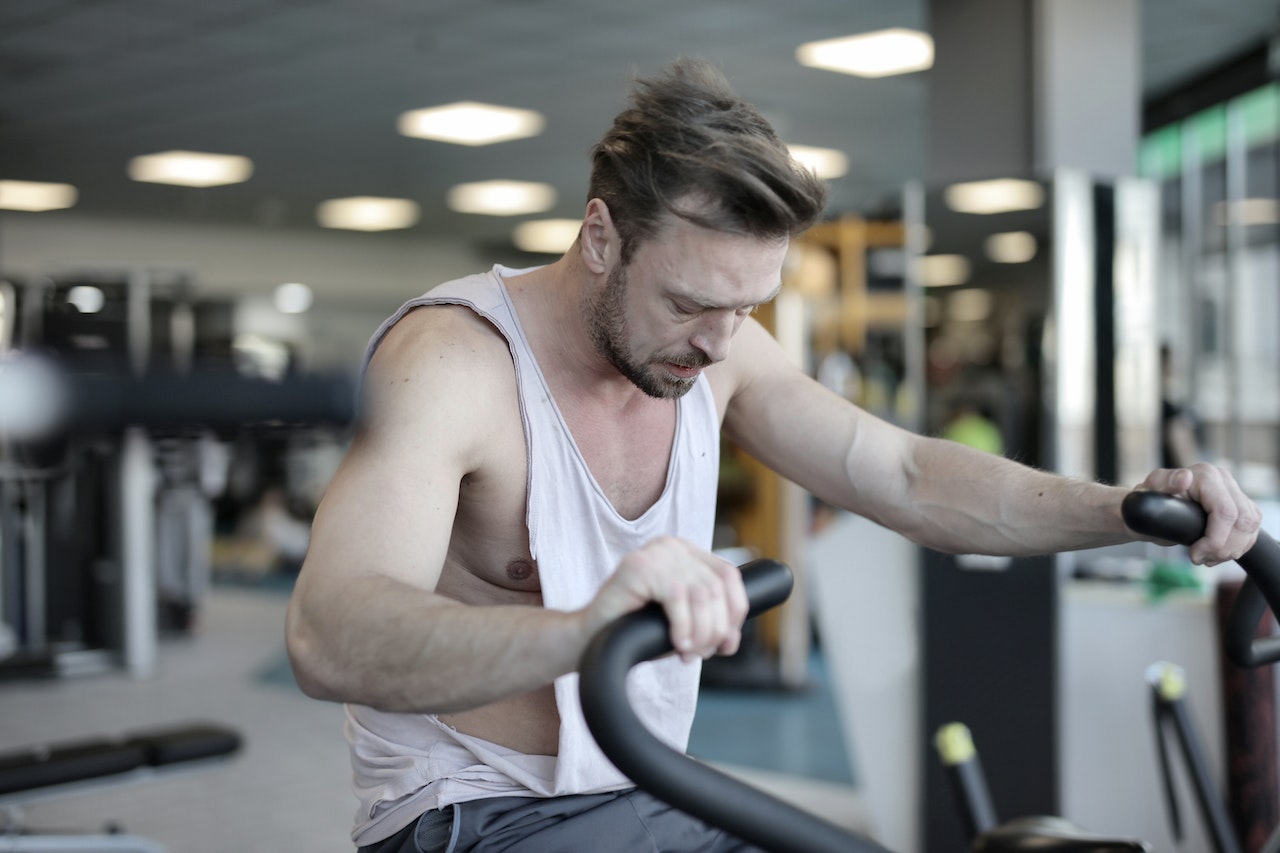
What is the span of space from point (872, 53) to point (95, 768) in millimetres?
5442

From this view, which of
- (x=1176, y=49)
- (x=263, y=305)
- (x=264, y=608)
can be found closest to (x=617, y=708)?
(x=1176, y=49)

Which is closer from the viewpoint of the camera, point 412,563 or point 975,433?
point 412,563

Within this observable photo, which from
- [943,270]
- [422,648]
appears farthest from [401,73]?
[422,648]

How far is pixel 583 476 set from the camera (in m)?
1.34

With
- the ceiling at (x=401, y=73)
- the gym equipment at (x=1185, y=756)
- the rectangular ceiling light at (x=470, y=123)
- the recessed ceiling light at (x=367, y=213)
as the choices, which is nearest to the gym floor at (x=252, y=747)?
the gym equipment at (x=1185, y=756)

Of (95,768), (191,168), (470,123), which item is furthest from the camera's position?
(191,168)

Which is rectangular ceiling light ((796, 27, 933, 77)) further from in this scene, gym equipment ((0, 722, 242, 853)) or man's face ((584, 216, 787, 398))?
man's face ((584, 216, 787, 398))

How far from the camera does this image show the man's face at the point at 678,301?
1.26m

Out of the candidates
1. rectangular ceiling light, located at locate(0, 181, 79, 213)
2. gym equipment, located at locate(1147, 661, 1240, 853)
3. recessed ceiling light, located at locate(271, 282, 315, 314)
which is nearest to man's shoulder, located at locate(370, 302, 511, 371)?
gym equipment, located at locate(1147, 661, 1240, 853)

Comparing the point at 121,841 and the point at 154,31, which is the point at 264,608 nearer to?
the point at 154,31

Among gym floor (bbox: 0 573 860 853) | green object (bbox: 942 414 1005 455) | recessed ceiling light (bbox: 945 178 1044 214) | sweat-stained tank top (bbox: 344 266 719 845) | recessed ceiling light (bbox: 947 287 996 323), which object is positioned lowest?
gym floor (bbox: 0 573 860 853)

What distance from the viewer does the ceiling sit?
5.89 m

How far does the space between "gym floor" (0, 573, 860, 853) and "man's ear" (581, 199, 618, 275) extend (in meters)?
2.16

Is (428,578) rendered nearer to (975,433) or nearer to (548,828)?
(548,828)
